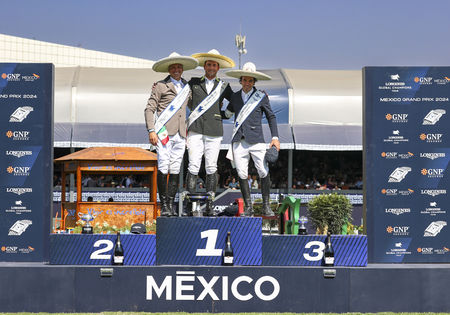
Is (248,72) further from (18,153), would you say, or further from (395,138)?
(18,153)

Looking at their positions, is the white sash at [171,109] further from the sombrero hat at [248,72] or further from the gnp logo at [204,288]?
the gnp logo at [204,288]

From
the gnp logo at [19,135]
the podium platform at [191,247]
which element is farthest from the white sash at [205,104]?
the gnp logo at [19,135]

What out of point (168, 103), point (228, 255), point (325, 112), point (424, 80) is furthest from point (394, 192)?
point (325, 112)

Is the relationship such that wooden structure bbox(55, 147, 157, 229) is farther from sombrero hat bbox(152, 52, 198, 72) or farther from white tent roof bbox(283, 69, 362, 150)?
sombrero hat bbox(152, 52, 198, 72)

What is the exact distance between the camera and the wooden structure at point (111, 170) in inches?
701

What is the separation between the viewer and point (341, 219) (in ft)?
47.0

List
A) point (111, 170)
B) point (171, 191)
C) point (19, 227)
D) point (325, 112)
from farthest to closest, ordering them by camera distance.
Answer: point (325, 112) < point (111, 170) < point (171, 191) < point (19, 227)

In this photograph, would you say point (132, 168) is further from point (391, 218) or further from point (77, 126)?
point (391, 218)

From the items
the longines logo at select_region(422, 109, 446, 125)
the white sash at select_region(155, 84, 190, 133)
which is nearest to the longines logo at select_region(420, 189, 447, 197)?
the longines logo at select_region(422, 109, 446, 125)

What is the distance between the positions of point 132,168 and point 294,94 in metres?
9.28

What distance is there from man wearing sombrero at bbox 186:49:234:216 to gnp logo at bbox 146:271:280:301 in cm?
106

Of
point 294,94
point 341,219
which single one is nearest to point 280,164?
point 294,94

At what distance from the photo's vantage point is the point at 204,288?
765 centimetres

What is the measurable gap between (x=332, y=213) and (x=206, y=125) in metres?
6.38
